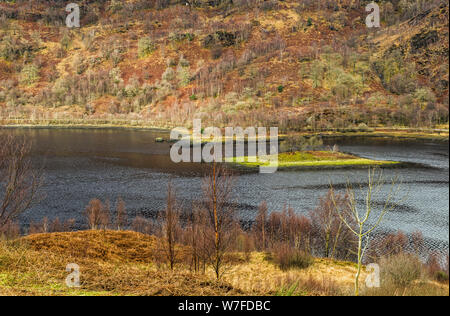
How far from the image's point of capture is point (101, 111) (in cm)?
18538

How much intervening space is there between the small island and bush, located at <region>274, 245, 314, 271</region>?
149ft

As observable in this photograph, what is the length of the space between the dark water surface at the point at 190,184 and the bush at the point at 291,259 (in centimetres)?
1417

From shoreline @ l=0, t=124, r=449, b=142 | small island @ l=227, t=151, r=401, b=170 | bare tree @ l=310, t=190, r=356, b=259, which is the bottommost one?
bare tree @ l=310, t=190, r=356, b=259

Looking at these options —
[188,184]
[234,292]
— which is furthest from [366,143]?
[234,292]

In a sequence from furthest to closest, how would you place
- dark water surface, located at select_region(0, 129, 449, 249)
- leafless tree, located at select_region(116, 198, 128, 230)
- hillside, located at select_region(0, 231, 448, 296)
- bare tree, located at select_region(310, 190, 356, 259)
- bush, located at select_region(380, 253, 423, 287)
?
dark water surface, located at select_region(0, 129, 449, 249) → leafless tree, located at select_region(116, 198, 128, 230) → bare tree, located at select_region(310, 190, 356, 259) → hillside, located at select_region(0, 231, 448, 296) → bush, located at select_region(380, 253, 423, 287)

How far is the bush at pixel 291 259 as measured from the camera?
2216cm

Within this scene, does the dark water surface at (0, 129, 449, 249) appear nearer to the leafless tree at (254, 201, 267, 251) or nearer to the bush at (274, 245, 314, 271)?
the leafless tree at (254, 201, 267, 251)

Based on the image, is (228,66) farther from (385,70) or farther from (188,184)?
(188,184)

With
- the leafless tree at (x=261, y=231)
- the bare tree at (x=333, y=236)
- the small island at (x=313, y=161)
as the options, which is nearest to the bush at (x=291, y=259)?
the leafless tree at (x=261, y=231)

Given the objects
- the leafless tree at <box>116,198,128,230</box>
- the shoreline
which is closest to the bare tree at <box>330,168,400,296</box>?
the leafless tree at <box>116,198,128,230</box>

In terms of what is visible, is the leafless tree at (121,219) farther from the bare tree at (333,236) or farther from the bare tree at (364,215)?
the bare tree at (364,215)

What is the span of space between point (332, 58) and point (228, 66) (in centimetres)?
5091

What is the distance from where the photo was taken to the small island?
2749 inches

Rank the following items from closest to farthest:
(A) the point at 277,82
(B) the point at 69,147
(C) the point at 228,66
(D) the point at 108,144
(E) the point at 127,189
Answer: (E) the point at 127,189 → (B) the point at 69,147 → (D) the point at 108,144 → (A) the point at 277,82 → (C) the point at 228,66
